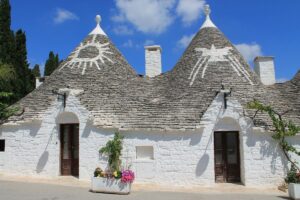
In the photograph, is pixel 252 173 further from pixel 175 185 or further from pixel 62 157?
pixel 62 157

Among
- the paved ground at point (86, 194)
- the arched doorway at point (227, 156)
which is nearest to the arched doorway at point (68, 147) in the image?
the paved ground at point (86, 194)

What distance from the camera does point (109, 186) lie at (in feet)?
35.2

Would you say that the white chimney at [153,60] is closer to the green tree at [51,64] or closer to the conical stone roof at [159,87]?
the conical stone roof at [159,87]

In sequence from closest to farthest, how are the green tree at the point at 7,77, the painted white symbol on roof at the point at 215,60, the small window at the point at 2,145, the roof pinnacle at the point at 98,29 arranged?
1. the small window at the point at 2,145
2. the painted white symbol on roof at the point at 215,60
3. the roof pinnacle at the point at 98,29
4. the green tree at the point at 7,77

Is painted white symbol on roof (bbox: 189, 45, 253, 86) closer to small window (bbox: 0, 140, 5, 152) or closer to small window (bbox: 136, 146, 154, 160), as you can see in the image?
small window (bbox: 136, 146, 154, 160)

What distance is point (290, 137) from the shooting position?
39.7 ft

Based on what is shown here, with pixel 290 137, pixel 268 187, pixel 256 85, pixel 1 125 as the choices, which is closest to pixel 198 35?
pixel 256 85

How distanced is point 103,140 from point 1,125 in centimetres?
456

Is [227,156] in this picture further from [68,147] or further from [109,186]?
[68,147]

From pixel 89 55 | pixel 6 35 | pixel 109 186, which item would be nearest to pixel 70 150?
pixel 109 186

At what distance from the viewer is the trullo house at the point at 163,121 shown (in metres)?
12.2

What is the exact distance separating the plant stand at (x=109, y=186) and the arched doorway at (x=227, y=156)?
384cm

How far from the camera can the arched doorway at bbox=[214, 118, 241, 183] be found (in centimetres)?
1275

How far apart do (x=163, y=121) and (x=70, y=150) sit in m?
3.92
